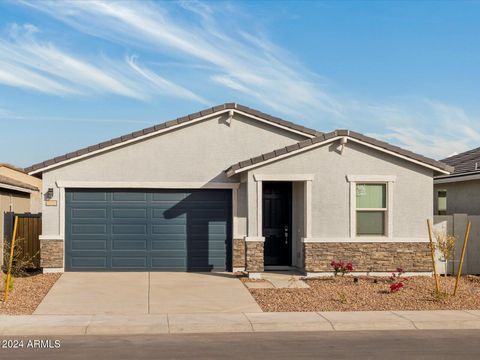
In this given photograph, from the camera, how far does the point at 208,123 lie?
18703 millimetres

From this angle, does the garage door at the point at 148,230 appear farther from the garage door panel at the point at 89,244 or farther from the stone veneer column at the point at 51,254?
the stone veneer column at the point at 51,254

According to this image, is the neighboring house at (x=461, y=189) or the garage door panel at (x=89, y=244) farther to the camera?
the neighboring house at (x=461, y=189)

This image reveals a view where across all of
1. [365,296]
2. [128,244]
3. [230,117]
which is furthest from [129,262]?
[365,296]

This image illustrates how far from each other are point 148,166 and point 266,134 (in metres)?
3.64

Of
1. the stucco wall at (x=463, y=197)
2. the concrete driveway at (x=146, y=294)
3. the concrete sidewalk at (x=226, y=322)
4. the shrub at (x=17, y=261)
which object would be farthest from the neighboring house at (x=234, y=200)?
the concrete sidewalk at (x=226, y=322)

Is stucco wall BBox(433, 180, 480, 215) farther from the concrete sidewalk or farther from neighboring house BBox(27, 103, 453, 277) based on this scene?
the concrete sidewalk

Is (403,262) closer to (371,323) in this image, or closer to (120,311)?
(371,323)

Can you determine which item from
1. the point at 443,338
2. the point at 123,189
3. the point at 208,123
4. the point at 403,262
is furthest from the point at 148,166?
the point at 443,338

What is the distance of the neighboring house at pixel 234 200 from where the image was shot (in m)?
17.1

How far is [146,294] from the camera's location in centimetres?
1465

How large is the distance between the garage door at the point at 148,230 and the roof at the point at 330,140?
1.80 meters

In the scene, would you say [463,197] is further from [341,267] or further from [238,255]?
[238,255]

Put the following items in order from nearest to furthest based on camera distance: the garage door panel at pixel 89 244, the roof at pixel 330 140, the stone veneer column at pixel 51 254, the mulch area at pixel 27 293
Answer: the mulch area at pixel 27 293, the roof at pixel 330 140, the stone veneer column at pixel 51 254, the garage door panel at pixel 89 244

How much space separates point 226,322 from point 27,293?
17.7ft
